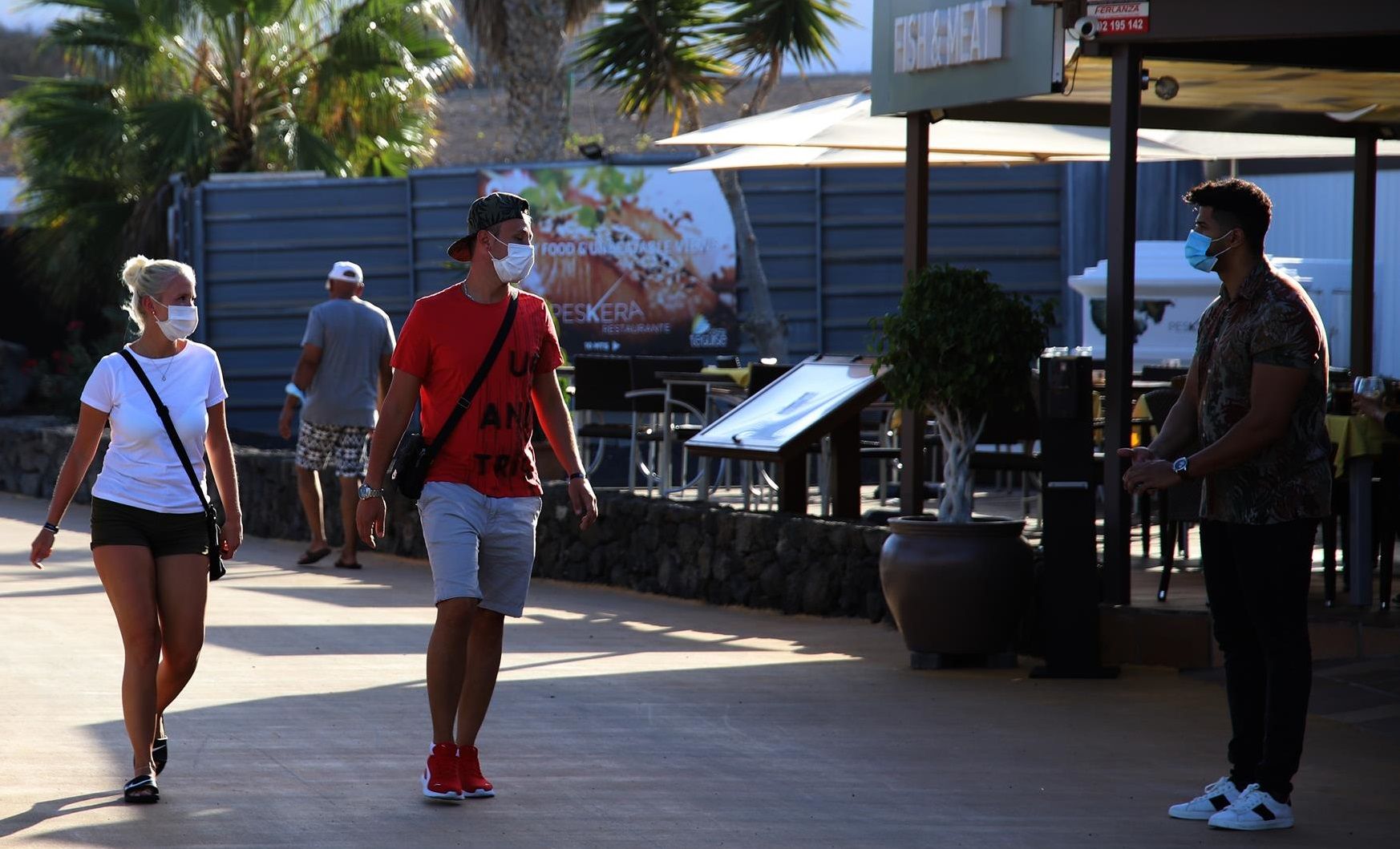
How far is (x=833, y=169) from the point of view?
60.7ft

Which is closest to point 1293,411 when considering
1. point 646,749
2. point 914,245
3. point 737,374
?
point 646,749

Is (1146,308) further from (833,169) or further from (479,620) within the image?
(479,620)

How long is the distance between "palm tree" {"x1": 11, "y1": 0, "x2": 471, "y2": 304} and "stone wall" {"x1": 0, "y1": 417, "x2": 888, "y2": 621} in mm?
8095

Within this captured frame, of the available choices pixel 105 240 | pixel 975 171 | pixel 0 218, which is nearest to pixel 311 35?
pixel 105 240

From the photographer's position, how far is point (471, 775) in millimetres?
5391

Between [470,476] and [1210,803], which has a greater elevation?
[470,476]

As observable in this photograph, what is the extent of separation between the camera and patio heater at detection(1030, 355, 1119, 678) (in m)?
7.57

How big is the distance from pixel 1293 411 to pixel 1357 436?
309 centimetres

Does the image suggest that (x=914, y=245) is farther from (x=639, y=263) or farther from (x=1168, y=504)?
(x=639, y=263)

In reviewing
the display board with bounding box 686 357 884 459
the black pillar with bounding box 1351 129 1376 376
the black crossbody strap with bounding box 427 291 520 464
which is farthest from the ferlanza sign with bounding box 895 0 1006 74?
the black crossbody strap with bounding box 427 291 520 464

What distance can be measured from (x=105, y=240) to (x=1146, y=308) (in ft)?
36.9

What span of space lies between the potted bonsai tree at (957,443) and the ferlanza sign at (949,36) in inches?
42.2

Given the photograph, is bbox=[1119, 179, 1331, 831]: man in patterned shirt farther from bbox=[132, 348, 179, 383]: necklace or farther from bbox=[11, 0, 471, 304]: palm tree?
bbox=[11, 0, 471, 304]: palm tree

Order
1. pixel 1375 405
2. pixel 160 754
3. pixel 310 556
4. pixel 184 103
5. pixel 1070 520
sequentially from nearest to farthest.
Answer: pixel 160 754 < pixel 1375 405 < pixel 1070 520 < pixel 310 556 < pixel 184 103
